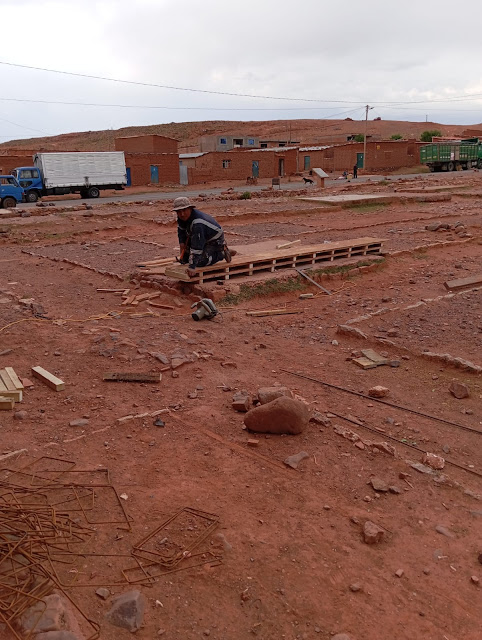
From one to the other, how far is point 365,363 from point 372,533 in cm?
284

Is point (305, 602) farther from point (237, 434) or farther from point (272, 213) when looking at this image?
point (272, 213)

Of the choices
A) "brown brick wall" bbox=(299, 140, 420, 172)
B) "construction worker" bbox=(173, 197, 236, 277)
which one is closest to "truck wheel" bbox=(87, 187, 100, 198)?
"construction worker" bbox=(173, 197, 236, 277)

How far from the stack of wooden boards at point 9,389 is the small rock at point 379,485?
10.1ft

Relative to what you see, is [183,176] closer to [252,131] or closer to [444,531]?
[444,531]

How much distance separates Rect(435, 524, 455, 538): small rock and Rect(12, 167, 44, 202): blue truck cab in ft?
88.9

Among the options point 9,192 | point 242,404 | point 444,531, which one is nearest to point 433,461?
point 444,531

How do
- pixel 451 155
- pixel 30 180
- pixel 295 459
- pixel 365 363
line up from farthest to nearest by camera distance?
pixel 451 155 < pixel 30 180 < pixel 365 363 < pixel 295 459

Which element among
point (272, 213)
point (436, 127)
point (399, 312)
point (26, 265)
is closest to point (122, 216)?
point (272, 213)

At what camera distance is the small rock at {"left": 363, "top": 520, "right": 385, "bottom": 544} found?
319cm

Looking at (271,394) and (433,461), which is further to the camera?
(271,394)

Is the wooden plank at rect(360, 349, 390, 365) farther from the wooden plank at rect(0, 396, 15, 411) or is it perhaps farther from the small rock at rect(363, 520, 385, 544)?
the wooden plank at rect(0, 396, 15, 411)

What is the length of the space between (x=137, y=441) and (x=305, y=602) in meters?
1.93

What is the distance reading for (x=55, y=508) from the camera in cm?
336

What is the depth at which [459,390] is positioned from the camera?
5105 millimetres
